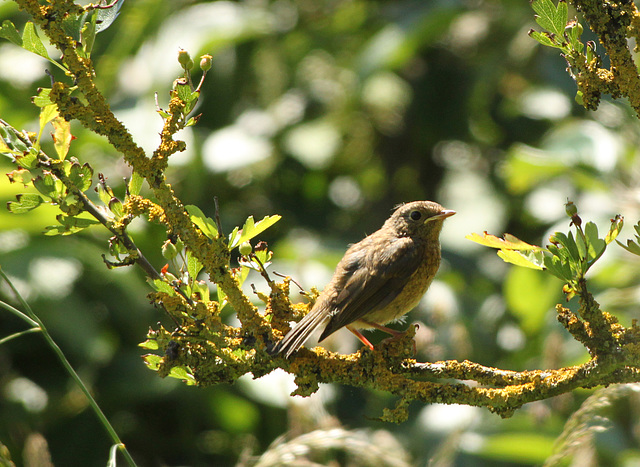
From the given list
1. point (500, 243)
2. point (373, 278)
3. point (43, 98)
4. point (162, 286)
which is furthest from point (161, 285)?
point (373, 278)

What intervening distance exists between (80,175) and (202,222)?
14.1 inches

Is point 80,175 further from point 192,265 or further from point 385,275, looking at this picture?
point 385,275

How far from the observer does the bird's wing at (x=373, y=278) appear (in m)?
3.19

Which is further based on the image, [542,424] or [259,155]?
[259,155]

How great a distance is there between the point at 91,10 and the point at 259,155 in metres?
4.04

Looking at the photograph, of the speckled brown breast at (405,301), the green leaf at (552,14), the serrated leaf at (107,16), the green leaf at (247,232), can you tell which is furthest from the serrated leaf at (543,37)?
the speckled brown breast at (405,301)

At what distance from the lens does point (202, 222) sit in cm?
213

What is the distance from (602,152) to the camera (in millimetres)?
5109

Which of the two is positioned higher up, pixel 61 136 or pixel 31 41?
pixel 31 41

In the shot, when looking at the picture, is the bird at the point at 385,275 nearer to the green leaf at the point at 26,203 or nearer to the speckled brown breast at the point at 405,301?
the speckled brown breast at the point at 405,301

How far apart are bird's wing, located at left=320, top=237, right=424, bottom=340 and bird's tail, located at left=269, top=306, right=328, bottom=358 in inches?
12.4

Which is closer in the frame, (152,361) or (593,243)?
(593,243)

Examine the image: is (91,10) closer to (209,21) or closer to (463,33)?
(209,21)

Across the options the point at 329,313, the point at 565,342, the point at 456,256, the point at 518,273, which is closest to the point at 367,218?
the point at 456,256
